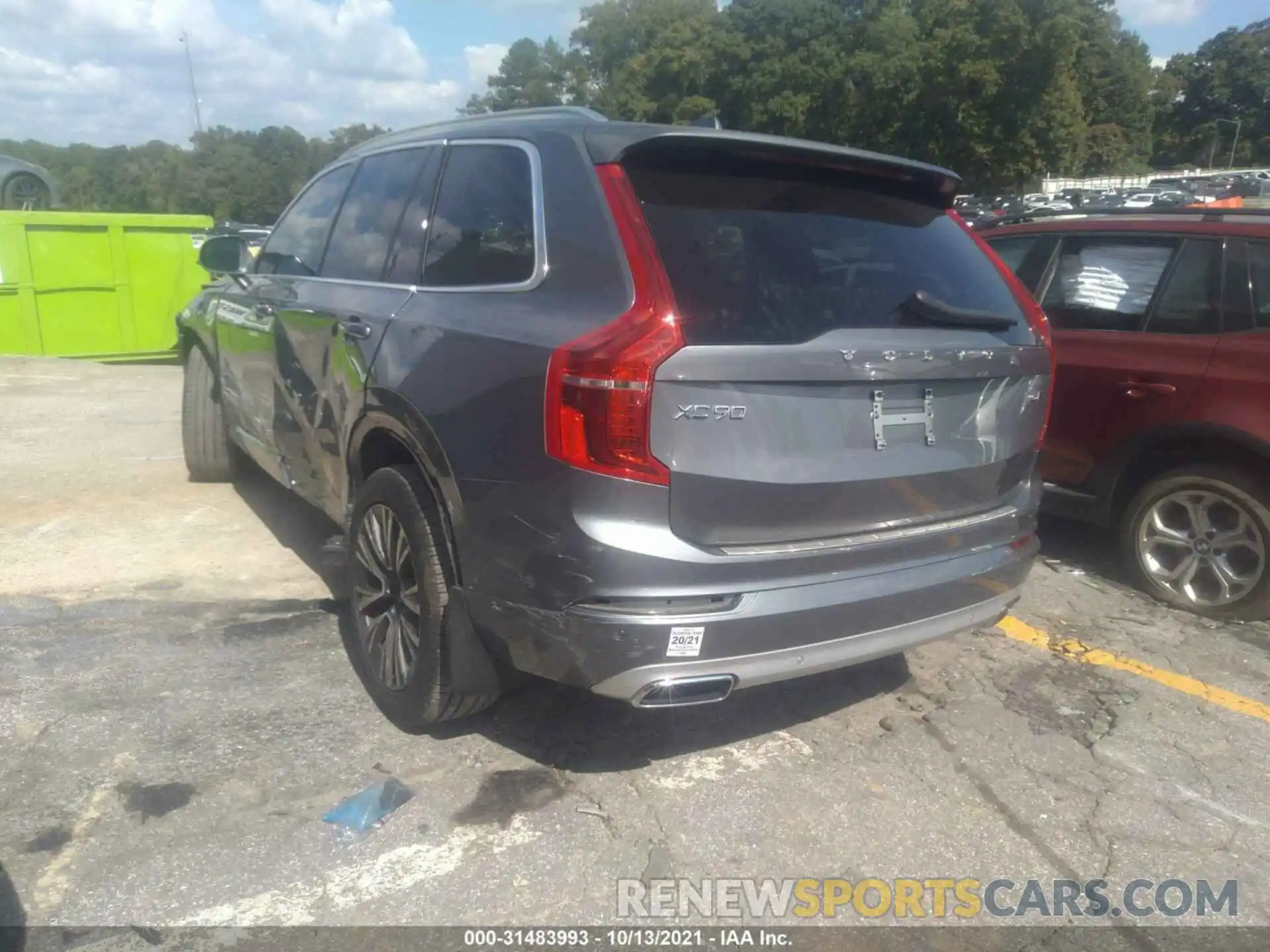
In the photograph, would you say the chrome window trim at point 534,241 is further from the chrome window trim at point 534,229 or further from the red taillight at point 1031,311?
the red taillight at point 1031,311

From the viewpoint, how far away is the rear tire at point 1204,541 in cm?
442

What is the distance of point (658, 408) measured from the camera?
2578mm

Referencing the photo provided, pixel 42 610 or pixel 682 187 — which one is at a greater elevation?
pixel 682 187

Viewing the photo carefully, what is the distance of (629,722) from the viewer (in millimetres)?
3604

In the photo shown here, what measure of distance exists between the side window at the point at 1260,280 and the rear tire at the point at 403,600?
348 cm

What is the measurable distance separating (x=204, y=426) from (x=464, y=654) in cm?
389

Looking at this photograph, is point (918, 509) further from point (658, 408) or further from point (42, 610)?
point (42, 610)

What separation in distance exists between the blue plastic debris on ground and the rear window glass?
5.26 feet

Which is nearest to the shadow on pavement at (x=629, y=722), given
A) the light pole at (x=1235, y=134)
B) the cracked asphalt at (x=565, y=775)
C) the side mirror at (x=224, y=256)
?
the cracked asphalt at (x=565, y=775)

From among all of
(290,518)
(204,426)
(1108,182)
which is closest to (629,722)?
(290,518)

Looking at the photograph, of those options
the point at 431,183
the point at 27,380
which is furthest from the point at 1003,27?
the point at 431,183

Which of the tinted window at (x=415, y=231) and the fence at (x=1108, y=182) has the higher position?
the fence at (x=1108, y=182)

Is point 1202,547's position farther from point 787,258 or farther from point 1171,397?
point 787,258

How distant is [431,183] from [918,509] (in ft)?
6.47
